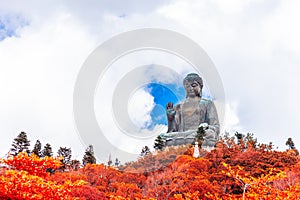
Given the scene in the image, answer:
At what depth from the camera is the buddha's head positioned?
34.1 meters

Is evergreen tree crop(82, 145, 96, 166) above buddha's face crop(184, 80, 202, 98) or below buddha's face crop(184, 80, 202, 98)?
below

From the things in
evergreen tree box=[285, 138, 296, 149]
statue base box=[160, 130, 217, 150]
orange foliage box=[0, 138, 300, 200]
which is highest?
evergreen tree box=[285, 138, 296, 149]

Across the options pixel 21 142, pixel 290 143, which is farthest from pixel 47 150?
pixel 290 143

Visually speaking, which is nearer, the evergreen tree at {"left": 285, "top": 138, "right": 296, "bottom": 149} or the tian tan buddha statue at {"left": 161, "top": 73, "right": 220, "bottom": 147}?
the tian tan buddha statue at {"left": 161, "top": 73, "right": 220, "bottom": 147}

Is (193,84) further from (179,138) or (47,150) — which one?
(47,150)

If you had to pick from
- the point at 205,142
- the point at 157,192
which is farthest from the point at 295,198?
the point at 205,142

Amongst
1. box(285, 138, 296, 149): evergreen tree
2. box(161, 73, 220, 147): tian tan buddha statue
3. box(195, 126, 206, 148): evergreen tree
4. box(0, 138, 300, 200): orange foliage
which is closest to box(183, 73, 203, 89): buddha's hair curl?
box(161, 73, 220, 147): tian tan buddha statue

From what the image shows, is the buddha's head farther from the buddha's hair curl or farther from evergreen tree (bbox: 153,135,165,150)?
evergreen tree (bbox: 153,135,165,150)

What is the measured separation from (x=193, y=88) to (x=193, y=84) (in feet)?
1.41

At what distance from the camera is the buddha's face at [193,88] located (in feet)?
112

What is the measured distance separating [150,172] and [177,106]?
1313cm

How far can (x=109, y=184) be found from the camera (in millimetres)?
20984

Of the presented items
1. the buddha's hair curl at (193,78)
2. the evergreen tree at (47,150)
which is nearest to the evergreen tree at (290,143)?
the buddha's hair curl at (193,78)

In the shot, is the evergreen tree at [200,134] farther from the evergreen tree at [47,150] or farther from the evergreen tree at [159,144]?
the evergreen tree at [47,150]
